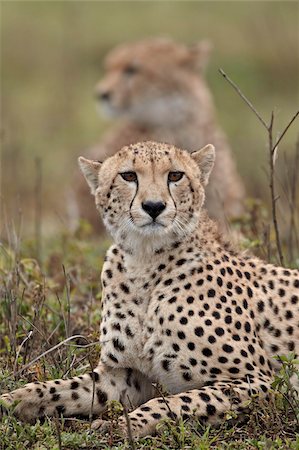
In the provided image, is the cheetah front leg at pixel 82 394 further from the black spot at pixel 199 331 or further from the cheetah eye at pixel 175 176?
the cheetah eye at pixel 175 176

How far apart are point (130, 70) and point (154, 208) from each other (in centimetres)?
650

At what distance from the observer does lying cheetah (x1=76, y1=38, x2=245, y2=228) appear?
933cm

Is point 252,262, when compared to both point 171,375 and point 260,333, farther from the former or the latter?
point 171,375

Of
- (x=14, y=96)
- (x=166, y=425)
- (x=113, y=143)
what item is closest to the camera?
(x=166, y=425)

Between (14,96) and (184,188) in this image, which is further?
(14,96)

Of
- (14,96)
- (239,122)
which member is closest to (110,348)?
(239,122)

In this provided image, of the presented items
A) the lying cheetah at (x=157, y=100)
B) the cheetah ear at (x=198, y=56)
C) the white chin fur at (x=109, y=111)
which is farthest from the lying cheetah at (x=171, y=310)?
the white chin fur at (x=109, y=111)

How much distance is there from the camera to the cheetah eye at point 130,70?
1010 centimetres

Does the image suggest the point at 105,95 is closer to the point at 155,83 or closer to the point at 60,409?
the point at 155,83

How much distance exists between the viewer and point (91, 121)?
1745cm

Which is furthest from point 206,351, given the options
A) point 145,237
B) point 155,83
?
point 155,83

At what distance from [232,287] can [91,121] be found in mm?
13654

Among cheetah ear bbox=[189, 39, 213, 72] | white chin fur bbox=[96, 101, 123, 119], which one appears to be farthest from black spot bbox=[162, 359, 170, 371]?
white chin fur bbox=[96, 101, 123, 119]

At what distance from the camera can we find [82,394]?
152 inches
